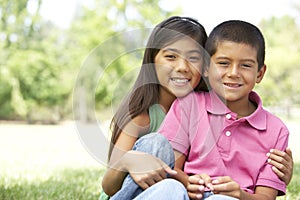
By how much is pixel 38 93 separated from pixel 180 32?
1883 cm

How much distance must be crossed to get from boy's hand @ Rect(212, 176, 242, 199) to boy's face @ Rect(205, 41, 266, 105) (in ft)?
1.34

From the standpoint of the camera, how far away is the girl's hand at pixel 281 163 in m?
2.07

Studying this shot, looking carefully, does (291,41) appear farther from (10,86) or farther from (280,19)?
(10,86)

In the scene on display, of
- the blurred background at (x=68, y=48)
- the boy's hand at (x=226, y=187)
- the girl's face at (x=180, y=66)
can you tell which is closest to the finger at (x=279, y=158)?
the boy's hand at (x=226, y=187)

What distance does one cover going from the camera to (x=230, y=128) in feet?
7.06

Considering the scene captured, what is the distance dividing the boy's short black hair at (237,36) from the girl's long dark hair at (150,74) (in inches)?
4.8

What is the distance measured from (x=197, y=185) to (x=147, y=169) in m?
0.21

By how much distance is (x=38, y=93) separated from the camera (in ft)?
67.5

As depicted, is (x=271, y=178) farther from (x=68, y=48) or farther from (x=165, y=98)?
(x=68, y=48)

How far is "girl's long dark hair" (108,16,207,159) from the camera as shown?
229 centimetres

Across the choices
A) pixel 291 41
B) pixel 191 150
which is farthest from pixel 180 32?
pixel 291 41

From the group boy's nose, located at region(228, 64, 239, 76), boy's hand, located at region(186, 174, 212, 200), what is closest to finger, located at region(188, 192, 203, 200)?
boy's hand, located at region(186, 174, 212, 200)

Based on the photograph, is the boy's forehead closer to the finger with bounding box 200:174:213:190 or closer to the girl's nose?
the girl's nose

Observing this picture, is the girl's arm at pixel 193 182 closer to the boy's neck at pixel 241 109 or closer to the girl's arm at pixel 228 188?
the girl's arm at pixel 228 188
